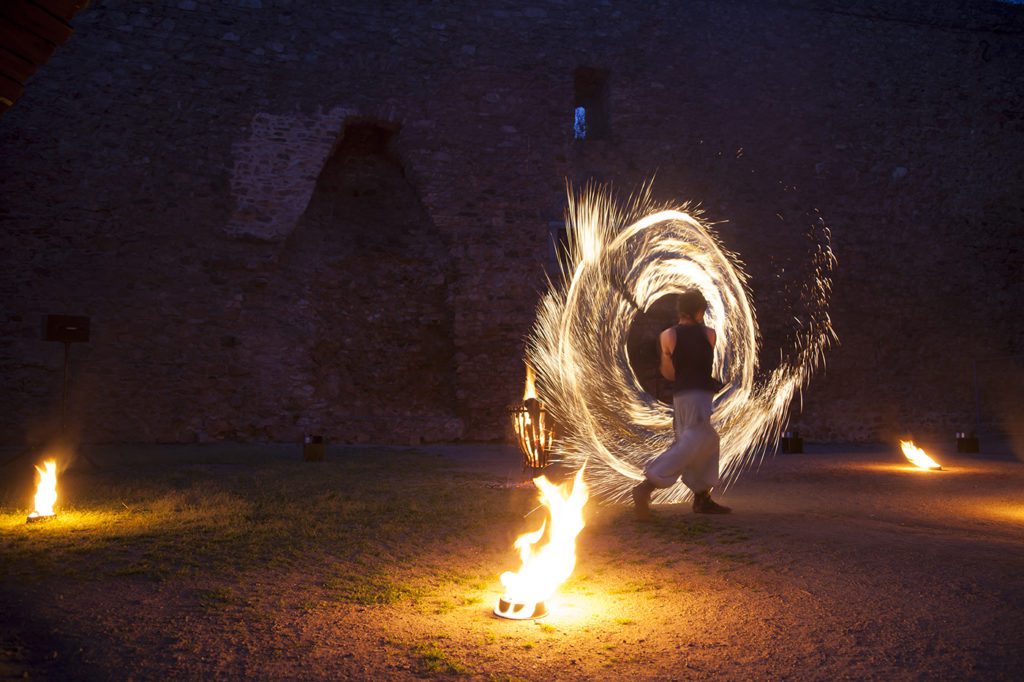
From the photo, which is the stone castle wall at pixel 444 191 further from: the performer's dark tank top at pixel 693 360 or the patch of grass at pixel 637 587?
the patch of grass at pixel 637 587

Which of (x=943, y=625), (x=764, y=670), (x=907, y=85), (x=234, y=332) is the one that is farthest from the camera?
(x=907, y=85)

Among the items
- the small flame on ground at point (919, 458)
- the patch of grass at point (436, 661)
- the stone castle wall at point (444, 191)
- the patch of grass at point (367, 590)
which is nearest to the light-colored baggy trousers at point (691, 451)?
the patch of grass at point (367, 590)

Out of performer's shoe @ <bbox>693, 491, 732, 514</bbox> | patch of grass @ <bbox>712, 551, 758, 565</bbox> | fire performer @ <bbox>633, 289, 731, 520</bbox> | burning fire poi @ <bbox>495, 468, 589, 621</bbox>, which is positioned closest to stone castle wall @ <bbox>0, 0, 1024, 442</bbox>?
fire performer @ <bbox>633, 289, 731, 520</bbox>

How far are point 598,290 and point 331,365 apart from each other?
626 cm

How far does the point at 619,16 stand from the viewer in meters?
13.2

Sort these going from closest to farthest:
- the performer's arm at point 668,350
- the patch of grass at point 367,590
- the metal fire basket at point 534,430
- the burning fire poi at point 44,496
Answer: the patch of grass at point 367,590 < the burning fire poi at point 44,496 < the performer's arm at point 668,350 < the metal fire basket at point 534,430

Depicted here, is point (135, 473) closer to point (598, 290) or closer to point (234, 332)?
point (234, 332)

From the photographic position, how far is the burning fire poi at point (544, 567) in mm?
2961

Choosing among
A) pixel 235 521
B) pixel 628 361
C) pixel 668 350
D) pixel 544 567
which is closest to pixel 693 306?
pixel 668 350

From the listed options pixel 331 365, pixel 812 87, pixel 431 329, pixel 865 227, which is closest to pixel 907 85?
pixel 812 87

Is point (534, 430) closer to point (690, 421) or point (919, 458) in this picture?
point (690, 421)

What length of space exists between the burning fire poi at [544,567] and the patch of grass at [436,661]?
43cm

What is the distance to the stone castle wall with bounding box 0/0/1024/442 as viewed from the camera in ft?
35.8

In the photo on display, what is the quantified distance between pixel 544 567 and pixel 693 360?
2473mm
